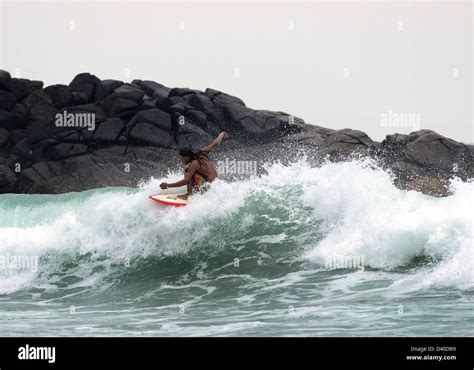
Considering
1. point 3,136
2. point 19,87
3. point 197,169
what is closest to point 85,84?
point 19,87

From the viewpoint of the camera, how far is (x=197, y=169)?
1436 cm

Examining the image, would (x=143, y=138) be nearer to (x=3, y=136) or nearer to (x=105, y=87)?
(x=105, y=87)

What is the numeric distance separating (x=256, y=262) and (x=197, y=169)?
1.97 m

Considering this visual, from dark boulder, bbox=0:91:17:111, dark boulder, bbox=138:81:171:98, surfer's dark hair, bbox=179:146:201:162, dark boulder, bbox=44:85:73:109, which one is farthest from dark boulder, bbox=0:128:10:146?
surfer's dark hair, bbox=179:146:201:162

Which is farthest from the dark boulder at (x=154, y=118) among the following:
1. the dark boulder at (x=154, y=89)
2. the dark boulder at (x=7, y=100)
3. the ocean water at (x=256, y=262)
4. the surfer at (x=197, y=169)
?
the surfer at (x=197, y=169)

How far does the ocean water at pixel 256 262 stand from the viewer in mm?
10367

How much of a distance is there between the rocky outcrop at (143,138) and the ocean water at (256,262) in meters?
19.7

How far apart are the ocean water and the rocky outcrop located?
64.7 feet

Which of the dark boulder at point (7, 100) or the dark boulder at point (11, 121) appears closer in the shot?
the dark boulder at point (11, 121)

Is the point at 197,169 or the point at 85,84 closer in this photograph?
the point at 197,169

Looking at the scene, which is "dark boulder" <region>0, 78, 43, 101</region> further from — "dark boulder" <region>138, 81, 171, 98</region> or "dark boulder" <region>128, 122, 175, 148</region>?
"dark boulder" <region>128, 122, 175, 148</region>

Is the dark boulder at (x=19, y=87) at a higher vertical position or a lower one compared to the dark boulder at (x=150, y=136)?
higher

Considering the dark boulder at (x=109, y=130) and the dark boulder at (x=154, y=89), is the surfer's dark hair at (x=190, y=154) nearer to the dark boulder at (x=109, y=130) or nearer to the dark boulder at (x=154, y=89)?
the dark boulder at (x=109, y=130)
